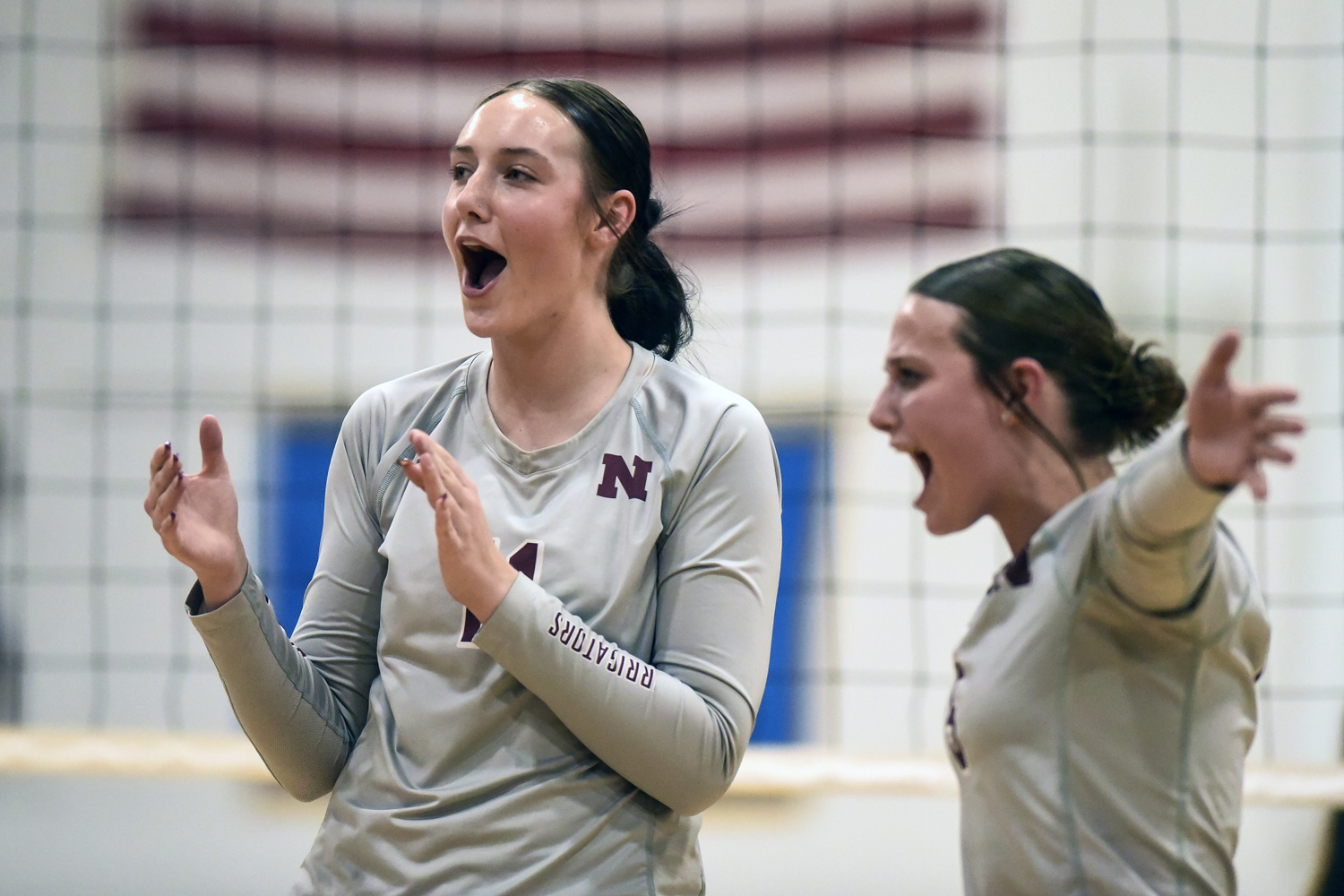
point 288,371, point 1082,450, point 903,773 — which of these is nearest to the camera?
point 1082,450

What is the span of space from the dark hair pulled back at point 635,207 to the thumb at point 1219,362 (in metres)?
0.74

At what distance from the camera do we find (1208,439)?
94 centimetres

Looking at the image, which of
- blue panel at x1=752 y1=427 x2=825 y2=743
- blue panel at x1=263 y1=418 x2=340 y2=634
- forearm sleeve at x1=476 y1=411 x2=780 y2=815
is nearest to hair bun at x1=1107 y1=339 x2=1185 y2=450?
forearm sleeve at x1=476 y1=411 x2=780 y2=815

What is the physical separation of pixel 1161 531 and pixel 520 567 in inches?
24.9

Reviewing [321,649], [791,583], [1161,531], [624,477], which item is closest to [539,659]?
[624,477]

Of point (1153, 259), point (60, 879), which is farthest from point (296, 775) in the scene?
point (1153, 259)

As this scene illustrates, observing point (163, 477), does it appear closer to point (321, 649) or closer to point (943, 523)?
point (321, 649)

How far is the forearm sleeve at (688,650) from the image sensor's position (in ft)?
3.96

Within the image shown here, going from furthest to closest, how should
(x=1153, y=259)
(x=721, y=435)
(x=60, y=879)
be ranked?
(x=1153, y=259) → (x=60, y=879) → (x=721, y=435)

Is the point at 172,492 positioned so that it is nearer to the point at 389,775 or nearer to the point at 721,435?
the point at 389,775

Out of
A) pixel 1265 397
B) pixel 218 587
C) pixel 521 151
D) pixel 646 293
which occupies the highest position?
pixel 521 151

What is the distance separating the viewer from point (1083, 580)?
43.1 inches

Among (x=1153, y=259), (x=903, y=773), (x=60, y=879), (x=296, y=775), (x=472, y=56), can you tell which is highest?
(x=472, y=56)

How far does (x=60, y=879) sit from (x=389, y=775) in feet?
8.23
